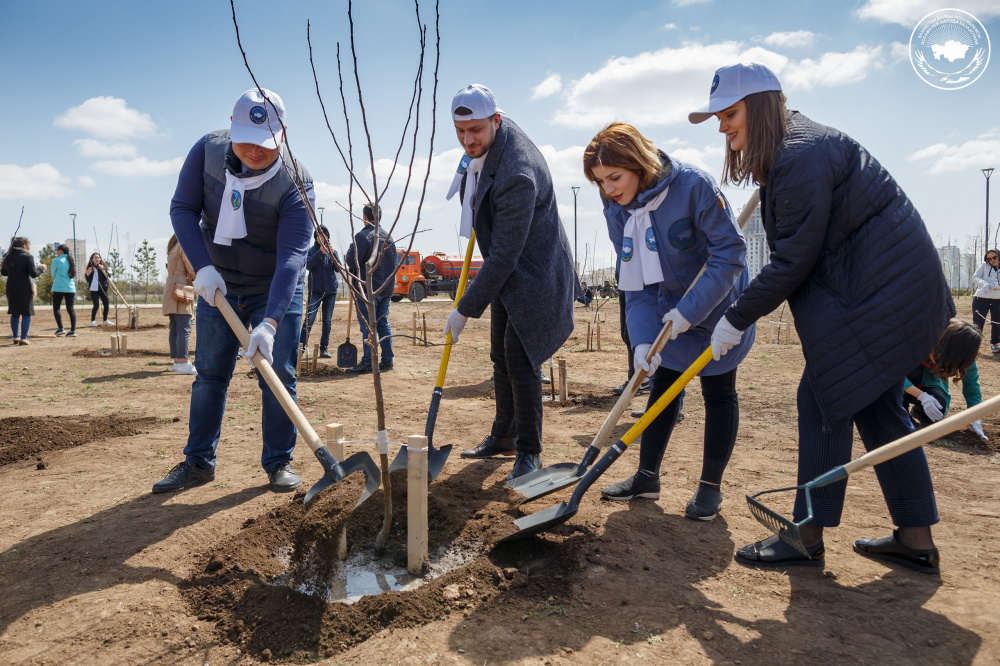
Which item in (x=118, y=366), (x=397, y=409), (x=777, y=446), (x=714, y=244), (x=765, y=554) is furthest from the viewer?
(x=118, y=366)

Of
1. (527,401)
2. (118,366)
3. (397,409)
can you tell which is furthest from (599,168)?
(118,366)

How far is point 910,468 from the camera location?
234 centimetres

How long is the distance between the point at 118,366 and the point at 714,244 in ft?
25.7

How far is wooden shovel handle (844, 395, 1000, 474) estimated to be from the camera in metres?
1.93

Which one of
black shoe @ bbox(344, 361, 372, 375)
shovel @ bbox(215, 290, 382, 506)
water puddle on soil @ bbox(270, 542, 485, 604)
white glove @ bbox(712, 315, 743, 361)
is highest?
white glove @ bbox(712, 315, 743, 361)

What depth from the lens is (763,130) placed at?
230cm

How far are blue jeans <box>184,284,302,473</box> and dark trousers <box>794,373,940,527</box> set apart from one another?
2431 millimetres

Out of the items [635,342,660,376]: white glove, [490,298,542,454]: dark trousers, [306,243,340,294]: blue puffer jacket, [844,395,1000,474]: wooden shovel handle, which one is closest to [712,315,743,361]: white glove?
[635,342,660,376]: white glove

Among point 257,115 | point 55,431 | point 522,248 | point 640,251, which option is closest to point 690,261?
point 640,251

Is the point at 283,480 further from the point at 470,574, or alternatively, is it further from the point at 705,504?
the point at 705,504

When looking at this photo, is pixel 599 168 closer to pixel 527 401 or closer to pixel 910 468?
pixel 527 401

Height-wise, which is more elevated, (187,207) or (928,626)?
(187,207)

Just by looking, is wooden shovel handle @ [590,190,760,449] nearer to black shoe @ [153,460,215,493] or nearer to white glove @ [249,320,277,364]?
white glove @ [249,320,277,364]

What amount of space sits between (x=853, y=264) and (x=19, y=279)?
1182 centimetres
